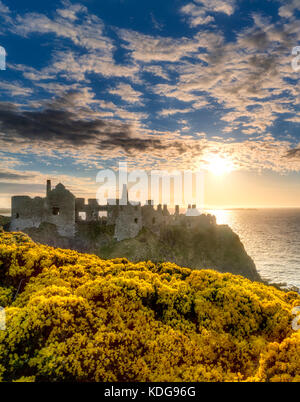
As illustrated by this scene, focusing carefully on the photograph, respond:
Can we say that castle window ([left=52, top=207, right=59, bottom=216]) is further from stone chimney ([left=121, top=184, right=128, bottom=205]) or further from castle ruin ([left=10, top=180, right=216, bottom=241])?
stone chimney ([left=121, top=184, right=128, bottom=205])

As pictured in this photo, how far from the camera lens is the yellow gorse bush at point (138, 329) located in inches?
211

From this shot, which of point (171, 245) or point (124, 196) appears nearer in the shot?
point (124, 196)

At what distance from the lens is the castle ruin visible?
44656 mm

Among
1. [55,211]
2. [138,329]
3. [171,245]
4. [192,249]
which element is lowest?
[192,249]

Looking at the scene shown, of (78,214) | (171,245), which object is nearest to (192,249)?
(171,245)

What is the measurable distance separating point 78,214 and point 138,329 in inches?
1909

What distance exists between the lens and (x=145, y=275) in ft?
30.5

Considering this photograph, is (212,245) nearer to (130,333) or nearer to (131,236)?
(131,236)

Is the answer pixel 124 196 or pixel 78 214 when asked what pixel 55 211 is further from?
pixel 124 196

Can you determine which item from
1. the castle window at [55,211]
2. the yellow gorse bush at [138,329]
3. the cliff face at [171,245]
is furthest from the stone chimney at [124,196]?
the yellow gorse bush at [138,329]

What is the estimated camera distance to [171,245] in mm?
62469

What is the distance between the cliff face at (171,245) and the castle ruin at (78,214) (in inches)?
56.6

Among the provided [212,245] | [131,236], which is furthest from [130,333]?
[212,245]

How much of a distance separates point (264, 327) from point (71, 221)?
44293 mm
